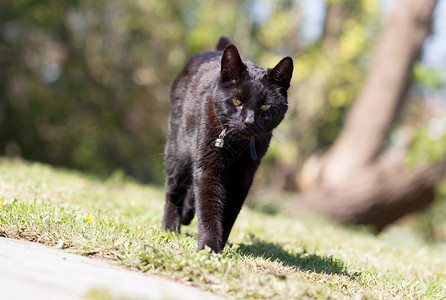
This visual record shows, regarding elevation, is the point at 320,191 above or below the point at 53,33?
below

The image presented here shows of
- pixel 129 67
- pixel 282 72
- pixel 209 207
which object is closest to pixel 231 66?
pixel 282 72

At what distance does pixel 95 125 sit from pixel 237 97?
7356 millimetres

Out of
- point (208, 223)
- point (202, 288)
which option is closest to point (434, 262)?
point (208, 223)

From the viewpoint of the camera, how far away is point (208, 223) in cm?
306

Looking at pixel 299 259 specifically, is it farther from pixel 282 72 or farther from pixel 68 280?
pixel 68 280

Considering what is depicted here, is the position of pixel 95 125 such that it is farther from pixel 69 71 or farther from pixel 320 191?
pixel 320 191

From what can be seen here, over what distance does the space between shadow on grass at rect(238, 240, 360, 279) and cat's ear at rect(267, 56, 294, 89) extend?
3.95 ft

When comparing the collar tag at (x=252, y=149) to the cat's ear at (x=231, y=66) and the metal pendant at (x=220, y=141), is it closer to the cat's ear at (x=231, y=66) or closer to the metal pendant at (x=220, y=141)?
the metal pendant at (x=220, y=141)

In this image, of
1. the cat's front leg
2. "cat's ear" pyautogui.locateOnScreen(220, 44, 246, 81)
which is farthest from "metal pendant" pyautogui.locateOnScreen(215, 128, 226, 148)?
"cat's ear" pyautogui.locateOnScreen(220, 44, 246, 81)

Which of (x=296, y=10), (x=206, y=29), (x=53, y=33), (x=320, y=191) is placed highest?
(x=296, y=10)

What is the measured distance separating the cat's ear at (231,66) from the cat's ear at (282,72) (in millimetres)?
201

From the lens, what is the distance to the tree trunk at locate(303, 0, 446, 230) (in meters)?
8.48

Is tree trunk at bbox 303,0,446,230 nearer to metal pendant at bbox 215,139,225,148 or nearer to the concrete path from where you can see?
metal pendant at bbox 215,139,225,148

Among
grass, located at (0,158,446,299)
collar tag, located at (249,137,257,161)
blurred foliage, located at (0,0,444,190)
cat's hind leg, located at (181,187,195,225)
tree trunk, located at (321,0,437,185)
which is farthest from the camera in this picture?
blurred foliage, located at (0,0,444,190)
